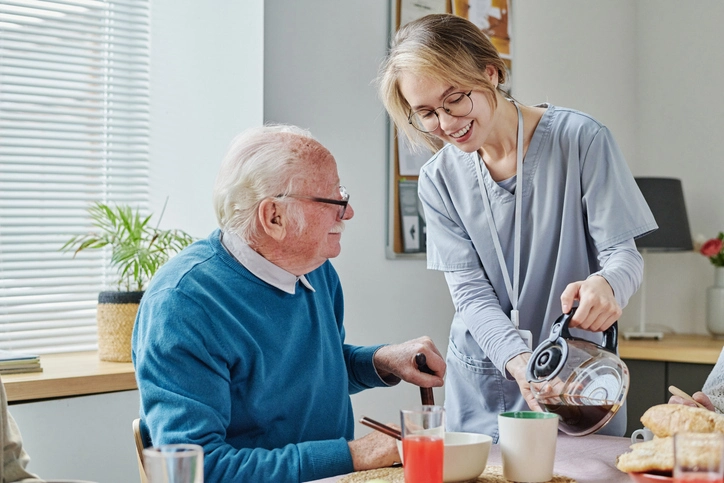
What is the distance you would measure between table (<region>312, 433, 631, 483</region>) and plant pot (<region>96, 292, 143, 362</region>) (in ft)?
4.14

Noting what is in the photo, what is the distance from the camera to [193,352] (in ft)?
4.31

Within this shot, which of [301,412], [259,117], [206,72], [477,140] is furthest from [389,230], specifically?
[301,412]

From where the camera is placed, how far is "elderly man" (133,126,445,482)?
128 centimetres

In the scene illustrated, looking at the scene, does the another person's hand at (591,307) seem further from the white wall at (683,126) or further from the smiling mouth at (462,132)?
the white wall at (683,126)

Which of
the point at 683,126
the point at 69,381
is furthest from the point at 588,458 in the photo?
the point at 683,126

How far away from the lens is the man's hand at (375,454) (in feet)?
4.24

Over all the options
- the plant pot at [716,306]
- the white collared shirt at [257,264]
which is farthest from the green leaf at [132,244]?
the plant pot at [716,306]

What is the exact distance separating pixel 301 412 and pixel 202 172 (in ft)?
4.52

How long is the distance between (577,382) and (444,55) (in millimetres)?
727

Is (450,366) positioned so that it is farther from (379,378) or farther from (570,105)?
(570,105)

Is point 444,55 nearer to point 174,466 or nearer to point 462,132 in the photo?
point 462,132

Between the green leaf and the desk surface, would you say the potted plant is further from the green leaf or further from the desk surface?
the desk surface

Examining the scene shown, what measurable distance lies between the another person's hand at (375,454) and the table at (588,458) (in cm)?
5

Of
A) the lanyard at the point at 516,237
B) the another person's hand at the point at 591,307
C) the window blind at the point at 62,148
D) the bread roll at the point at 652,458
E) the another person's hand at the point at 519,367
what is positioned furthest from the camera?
the window blind at the point at 62,148
